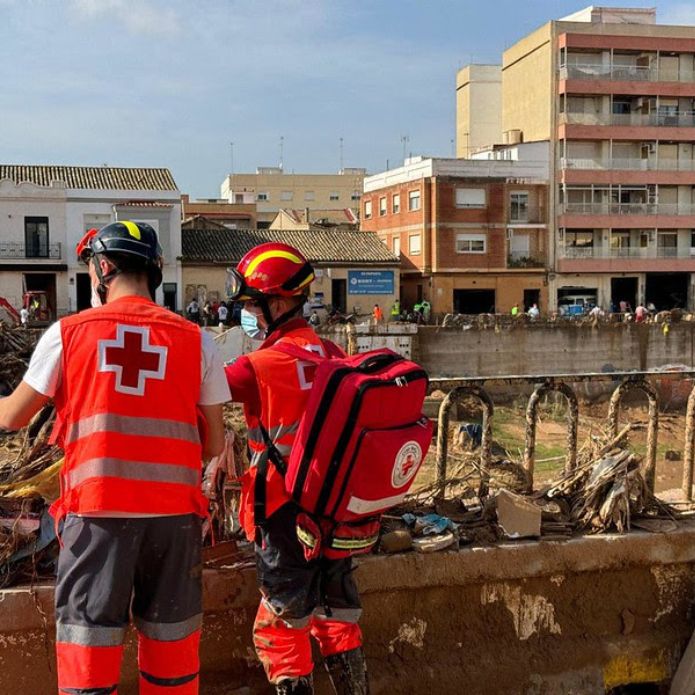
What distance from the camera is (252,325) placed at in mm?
3553

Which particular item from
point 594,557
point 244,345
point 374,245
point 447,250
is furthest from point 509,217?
point 594,557

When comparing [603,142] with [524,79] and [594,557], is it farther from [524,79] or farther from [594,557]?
[594,557]

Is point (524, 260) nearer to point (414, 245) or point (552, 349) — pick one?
point (414, 245)

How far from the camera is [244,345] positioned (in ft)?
77.3

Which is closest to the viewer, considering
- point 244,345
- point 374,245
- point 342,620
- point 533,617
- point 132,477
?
point 132,477

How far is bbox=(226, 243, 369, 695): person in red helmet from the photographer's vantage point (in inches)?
124

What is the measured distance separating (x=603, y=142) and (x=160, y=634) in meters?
47.1

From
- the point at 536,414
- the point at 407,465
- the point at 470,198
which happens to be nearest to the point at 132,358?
the point at 407,465

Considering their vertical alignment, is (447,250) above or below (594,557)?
above

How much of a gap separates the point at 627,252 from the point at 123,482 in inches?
1838

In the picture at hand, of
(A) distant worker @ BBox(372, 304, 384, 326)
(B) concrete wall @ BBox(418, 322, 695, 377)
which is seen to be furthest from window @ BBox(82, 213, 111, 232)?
(B) concrete wall @ BBox(418, 322, 695, 377)

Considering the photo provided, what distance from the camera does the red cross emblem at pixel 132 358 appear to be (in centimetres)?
262

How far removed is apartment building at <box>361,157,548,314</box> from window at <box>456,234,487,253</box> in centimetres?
5

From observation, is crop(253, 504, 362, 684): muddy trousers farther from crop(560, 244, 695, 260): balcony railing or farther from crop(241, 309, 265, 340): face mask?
crop(560, 244, 695, 260): balcony railing
